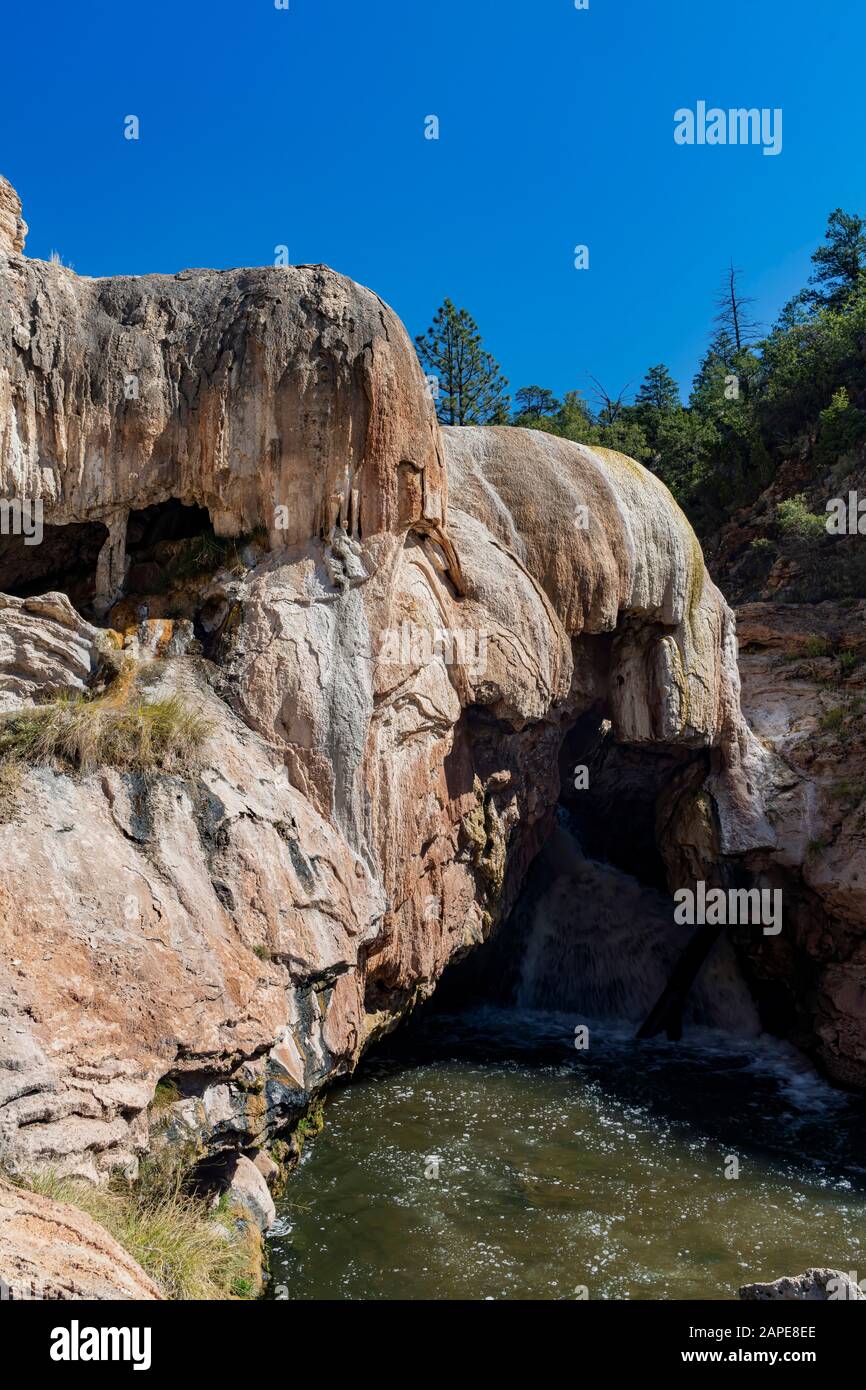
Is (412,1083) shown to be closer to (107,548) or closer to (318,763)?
(318,763)

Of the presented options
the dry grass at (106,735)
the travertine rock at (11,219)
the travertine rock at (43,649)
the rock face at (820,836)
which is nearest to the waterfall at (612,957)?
the rock face at (820,836)

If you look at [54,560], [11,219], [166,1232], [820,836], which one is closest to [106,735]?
[166,1232]

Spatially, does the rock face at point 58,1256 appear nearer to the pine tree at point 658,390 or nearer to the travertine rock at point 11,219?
the travertine rock at point 11,219

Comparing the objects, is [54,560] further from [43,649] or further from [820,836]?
[820,836]

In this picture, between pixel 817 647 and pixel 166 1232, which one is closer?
pixel 166 1232

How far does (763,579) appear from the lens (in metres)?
21.0

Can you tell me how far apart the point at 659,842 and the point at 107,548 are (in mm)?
8399

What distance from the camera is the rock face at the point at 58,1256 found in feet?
12.4

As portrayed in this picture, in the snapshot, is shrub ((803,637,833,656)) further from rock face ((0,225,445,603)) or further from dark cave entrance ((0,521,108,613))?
dark cave entrance ((0,521,108,613))

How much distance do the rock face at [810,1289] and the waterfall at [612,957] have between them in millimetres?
8321

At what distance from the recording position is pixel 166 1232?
555 centimetres

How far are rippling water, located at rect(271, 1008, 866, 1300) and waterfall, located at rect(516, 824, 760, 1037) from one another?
44.0 inches

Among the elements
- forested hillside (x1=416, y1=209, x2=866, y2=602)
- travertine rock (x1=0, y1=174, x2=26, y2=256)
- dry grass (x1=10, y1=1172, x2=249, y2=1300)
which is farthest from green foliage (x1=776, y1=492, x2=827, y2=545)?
dry grass (x1=10, y1=1172, x2=249, y2=1300)

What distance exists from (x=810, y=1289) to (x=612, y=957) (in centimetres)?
909
